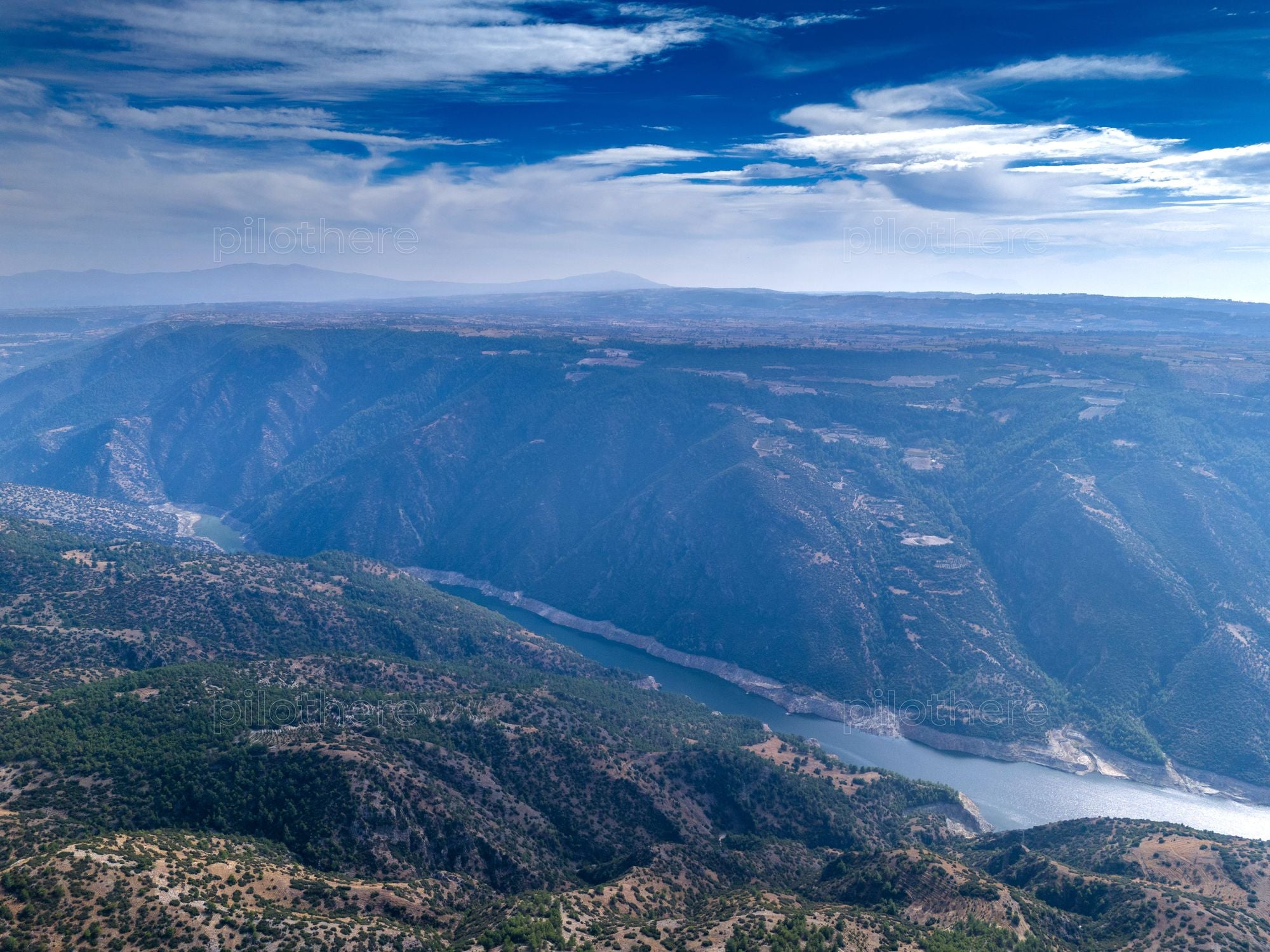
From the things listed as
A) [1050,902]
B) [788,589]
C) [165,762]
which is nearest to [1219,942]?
[1050,902]

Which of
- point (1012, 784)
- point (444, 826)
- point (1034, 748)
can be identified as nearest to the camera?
point (444, 826)

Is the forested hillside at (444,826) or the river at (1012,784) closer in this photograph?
the forested hillside at (444,826)

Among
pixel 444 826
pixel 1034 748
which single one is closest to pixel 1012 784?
pixel 1034 748

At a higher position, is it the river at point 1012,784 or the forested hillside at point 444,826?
the forested hillside at point 444,826

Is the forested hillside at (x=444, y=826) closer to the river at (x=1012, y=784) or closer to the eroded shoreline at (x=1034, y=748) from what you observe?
the river at (x=1012, y=784)

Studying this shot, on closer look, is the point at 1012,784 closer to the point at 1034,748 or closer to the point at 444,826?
the point at 1034,748

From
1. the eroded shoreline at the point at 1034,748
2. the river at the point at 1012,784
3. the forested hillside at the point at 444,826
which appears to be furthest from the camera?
the eroded shoreline at the point at 1034,748

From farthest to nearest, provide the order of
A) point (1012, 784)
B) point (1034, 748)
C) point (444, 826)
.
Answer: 1. point (1034, 748)
2. point (1012, 784)
3. point (444, 826)

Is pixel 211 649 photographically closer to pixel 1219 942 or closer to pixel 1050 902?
pixel 1050 902

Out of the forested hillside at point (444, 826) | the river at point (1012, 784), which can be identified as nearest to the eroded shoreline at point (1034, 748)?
the river at point (1012, 784)
